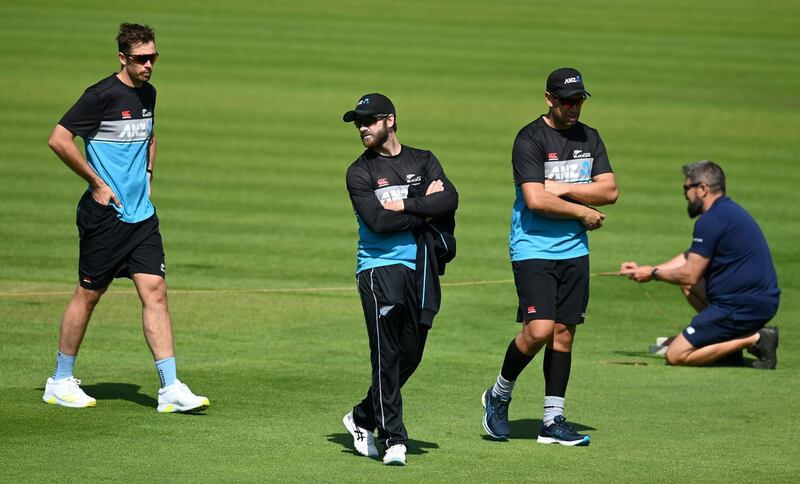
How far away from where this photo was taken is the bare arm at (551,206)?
7891 mm

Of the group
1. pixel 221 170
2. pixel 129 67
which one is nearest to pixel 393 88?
pixel 221 170

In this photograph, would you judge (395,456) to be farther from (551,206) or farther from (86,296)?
(86,296)

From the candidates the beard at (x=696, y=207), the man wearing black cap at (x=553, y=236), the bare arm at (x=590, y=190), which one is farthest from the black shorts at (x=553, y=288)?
the beard at (x=696, y=207)

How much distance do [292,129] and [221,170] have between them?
2.85 m

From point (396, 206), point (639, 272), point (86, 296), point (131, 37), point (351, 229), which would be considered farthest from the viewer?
point (351, 229)

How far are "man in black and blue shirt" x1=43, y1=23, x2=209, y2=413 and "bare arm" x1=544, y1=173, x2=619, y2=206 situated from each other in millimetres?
2656

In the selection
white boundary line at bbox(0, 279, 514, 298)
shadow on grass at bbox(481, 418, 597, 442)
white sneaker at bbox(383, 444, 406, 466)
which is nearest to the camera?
white sneaker at bbox(383, 444, 406, 466)

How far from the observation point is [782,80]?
25672 mm

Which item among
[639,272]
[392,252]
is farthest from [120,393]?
[639,272]

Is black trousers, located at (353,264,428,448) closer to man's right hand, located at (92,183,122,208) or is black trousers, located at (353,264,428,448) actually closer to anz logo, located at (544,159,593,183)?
anz logo, located at (544,159,593,183)

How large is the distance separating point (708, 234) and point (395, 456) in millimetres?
4526

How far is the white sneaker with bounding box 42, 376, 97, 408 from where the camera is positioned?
8430 millimetres

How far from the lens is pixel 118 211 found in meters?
8.52

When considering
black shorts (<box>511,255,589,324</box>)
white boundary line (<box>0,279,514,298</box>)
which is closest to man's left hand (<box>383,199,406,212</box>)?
black shorts (<box>511,255,589,324</box>)
